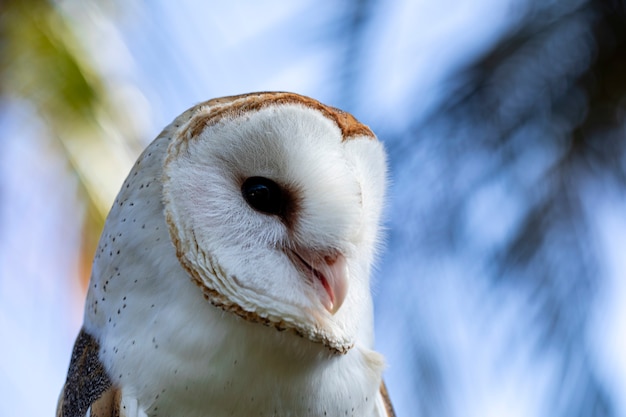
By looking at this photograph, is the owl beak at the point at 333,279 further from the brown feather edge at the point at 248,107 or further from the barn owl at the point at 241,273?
the brown feather edge at the point at 248,107

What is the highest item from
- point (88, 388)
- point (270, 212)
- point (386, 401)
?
point (270, 212)

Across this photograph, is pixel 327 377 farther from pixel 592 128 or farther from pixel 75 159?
pixel 75 159

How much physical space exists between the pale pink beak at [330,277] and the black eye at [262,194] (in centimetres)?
10

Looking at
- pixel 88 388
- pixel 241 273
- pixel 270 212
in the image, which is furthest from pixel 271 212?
pixel 88 388

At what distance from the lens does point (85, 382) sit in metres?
1.69

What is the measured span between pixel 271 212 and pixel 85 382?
0.53m

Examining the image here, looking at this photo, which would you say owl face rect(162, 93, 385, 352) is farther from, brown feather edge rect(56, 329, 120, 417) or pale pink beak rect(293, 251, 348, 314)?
brown feather edge rect(56, 329, 120, 417)

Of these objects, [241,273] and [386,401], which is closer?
[241,273]

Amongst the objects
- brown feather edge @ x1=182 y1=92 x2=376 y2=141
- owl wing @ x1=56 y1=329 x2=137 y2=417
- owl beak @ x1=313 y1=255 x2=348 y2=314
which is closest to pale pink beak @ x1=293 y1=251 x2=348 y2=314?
owl beak @ x1=313 y1=255 x2=348 y2=314

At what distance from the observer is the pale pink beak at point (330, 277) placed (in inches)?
60.9

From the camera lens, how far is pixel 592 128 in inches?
104

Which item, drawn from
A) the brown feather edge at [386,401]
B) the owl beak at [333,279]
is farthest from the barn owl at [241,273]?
the brown feather edge at [386,401]

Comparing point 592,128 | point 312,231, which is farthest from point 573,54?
point 312,231

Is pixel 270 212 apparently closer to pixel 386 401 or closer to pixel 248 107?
pixel 248 107
